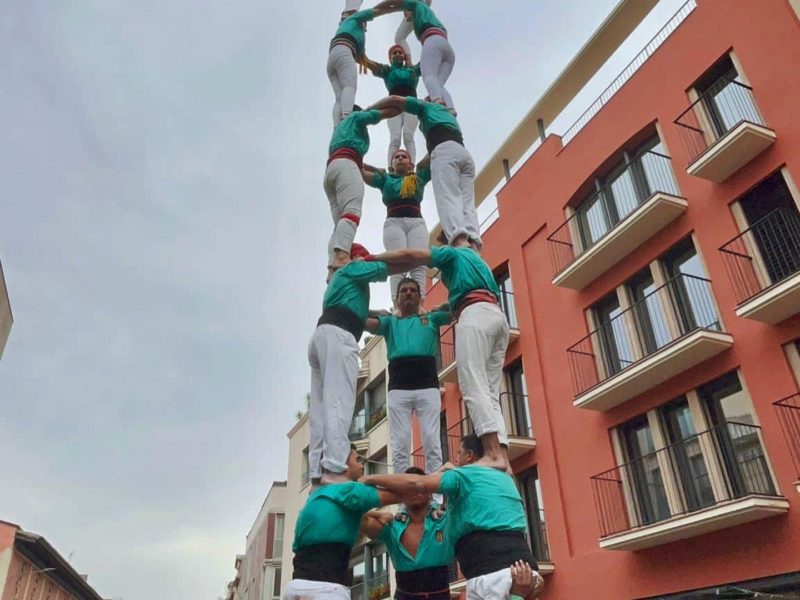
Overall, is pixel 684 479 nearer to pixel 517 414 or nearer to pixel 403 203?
pixel 517 414

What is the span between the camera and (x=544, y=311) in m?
16.8

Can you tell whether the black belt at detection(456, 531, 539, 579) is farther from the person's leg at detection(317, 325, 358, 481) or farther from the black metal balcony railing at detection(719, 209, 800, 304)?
the black metal balcony railing at detection(719, 209, 800, 304)

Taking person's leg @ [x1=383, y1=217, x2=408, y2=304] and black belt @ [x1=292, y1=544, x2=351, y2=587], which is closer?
black belt @ [x1=292, y1=544, x2=351, y2=587]

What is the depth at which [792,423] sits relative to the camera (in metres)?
10.5

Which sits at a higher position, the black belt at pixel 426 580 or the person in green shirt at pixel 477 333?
the person in green shirt at pixel 477 333

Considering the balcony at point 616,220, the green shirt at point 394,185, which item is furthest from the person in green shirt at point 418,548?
the balcony at point 616,220

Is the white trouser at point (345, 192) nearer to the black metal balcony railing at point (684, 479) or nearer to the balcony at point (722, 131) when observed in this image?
the black metal balcony railing at point (684, 479)

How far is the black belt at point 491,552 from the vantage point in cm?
382

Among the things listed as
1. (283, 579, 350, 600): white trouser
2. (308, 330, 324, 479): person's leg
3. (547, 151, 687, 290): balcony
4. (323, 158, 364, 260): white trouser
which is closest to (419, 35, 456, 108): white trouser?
(323, 158, 364, 260): white trouser

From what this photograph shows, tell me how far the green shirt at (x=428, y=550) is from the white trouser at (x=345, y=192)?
2.29 m

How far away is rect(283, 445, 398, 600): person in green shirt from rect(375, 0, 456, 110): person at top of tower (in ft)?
13.3

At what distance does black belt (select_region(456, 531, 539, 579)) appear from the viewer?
382cm

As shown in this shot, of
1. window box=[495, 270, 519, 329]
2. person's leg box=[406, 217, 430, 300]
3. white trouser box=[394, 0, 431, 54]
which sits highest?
window box=[495, 270, 519, 329]

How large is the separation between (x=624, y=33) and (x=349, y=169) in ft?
42.2
